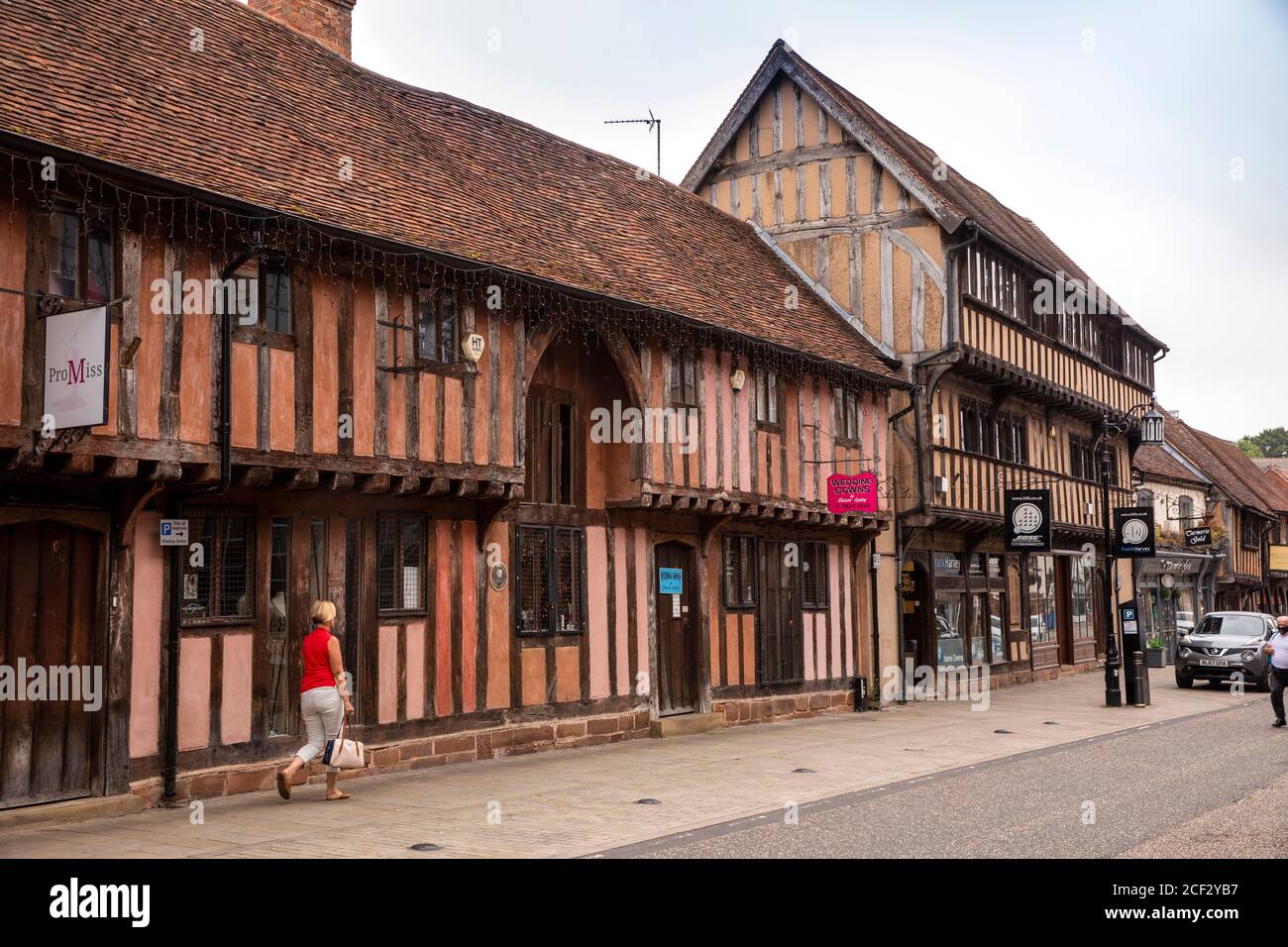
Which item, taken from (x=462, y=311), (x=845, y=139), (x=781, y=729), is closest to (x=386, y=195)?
(x=462, y=311)

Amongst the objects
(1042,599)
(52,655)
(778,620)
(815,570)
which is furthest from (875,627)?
(52,655)

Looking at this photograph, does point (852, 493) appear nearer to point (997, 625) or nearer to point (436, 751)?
point (436, 751)

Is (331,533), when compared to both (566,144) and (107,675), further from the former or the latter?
(566,144)

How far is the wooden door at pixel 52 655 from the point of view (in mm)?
10070

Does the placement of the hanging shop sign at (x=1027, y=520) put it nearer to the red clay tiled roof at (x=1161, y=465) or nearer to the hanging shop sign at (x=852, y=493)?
the hanging shop sign at (x=852, y=493)

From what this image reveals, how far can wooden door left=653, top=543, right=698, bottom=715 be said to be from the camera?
17.4 metres

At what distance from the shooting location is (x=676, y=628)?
17.7 m

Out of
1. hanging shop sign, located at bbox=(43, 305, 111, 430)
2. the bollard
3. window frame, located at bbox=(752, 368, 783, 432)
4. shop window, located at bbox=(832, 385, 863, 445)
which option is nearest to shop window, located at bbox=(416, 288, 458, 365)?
hanging shop sign, located at bbox=(43, 305, 111, 430)

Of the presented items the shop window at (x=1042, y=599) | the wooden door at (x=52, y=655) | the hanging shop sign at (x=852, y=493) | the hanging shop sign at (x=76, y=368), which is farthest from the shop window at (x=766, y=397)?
the shop window at (x=1042, y=599)

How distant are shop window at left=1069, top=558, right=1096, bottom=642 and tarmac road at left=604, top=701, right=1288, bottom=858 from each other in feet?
57.1

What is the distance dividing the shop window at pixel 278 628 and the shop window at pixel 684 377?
602 centimetres

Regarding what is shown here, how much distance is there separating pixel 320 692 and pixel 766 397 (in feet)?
31.6

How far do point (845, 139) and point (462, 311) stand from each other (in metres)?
12.1

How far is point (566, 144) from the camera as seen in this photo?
20.8m
